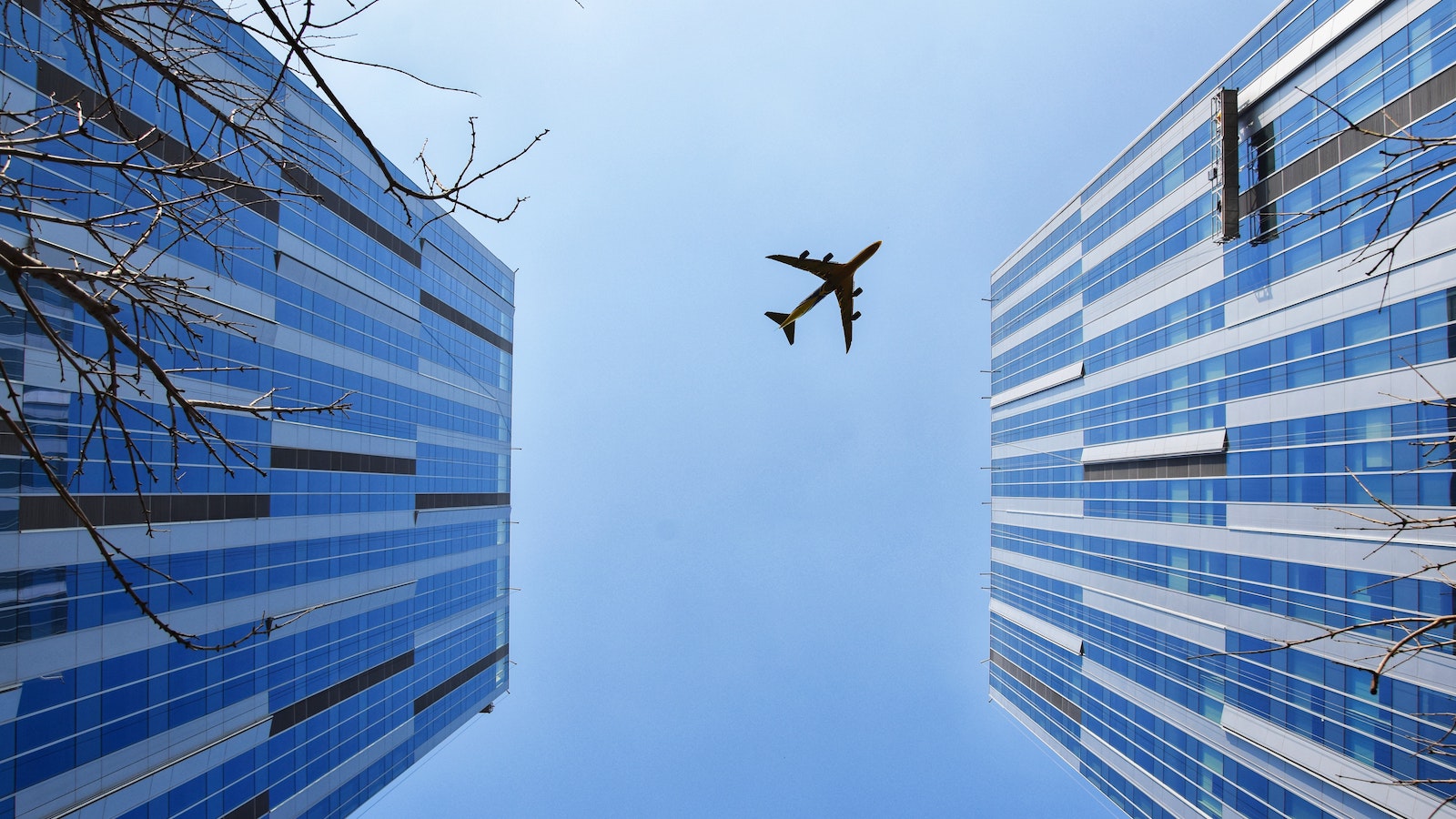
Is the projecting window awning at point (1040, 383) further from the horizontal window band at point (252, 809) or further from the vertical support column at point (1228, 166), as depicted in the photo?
the horizontal window band at point (252, 809)

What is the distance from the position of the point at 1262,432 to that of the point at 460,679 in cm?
5583

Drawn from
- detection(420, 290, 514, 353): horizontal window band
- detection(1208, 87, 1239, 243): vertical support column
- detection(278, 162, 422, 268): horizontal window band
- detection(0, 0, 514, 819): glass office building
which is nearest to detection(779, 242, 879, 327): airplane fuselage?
detection(0, 0, 514, 819): glass office building

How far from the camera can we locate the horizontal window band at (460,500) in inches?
1848

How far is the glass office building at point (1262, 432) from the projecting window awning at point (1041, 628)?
2.31ft

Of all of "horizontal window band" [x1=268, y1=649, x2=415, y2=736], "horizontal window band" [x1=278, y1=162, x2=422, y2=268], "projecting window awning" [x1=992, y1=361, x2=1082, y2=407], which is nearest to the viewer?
"horizontal window band" [x1=268, y1=649, x2=415, y2=736]

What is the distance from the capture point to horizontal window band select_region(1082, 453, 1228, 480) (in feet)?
107

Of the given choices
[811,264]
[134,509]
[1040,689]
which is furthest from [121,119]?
[1040,689]

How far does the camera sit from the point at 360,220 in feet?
133

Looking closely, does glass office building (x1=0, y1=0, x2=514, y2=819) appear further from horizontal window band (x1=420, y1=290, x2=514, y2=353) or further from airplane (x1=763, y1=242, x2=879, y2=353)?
airplane (x1=763, y1=242, x2=879, y2=353)

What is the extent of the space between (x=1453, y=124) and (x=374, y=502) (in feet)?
178

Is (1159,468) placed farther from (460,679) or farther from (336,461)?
(460,679)

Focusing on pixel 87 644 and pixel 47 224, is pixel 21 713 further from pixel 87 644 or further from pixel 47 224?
pixel 47 224

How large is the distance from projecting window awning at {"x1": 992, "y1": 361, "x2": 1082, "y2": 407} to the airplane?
86.8 ft

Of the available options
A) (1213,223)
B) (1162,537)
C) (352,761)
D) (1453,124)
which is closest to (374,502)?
(352,761)
